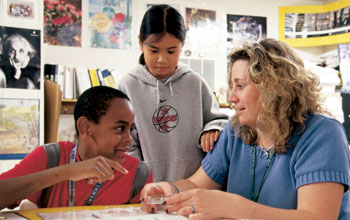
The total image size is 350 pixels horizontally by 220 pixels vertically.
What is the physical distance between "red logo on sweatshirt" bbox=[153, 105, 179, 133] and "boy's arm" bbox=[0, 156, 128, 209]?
43cm

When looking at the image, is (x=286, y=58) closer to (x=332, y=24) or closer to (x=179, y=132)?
(x=179, y=132)

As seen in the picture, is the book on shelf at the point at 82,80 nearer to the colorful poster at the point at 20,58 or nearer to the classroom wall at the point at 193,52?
the classroom wall at the point at 193,52

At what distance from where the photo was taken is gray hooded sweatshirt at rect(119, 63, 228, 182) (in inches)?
46.8

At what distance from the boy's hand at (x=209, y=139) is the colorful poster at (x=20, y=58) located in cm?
127

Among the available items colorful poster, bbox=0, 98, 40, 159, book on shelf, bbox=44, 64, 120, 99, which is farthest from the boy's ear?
book on shelf, bbox=44, 64, 120, 99

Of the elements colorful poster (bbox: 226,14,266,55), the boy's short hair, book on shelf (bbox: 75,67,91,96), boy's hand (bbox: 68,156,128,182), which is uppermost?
colorful poster (bbox: 226,14,266,55)

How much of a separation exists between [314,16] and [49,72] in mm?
2350

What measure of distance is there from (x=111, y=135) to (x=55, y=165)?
16 cm

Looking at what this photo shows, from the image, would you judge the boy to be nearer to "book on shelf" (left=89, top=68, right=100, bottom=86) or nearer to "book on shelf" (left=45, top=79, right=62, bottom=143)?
"book on shelf" (left=45, top=79, right=62, bottom=143)

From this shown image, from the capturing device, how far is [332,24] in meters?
3.25

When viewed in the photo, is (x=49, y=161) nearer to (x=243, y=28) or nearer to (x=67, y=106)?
(x=67, y=106)

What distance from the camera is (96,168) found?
0.76 m

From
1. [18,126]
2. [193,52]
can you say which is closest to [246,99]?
[18,126]

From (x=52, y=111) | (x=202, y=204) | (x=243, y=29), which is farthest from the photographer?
(x=243, y=29)
